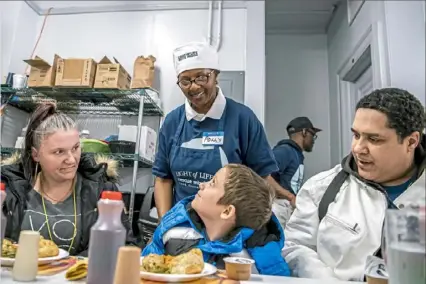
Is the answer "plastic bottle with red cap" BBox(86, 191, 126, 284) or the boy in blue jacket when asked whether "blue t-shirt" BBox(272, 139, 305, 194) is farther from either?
"plastic bottle with red cap" BBox(86, 191, 126, 284)

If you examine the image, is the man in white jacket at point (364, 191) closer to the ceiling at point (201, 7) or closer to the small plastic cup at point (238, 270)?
the small plastic cup at point (238, 270)

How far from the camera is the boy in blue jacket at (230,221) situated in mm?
807

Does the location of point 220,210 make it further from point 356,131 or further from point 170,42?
point 170,42

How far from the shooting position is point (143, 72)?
2.10 metres

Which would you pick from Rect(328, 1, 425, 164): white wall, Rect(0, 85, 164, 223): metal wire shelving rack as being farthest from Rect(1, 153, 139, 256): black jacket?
Rect(0, 85, 164, 223): metal wire shelving rack

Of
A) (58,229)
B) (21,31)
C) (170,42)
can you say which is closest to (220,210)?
(58,229)

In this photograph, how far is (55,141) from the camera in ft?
2.74

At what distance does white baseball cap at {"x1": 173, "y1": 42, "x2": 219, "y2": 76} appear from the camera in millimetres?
1166

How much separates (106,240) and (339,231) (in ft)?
2.03

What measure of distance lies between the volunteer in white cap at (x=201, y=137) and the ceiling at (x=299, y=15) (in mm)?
1140

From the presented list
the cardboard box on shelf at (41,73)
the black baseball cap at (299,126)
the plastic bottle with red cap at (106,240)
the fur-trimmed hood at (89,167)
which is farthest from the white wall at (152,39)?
the plastic bottle with red cap at (106,240)

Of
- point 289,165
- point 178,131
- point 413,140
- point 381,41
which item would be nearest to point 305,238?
point 413,140

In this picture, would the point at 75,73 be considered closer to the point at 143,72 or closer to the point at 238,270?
the point at 143,72

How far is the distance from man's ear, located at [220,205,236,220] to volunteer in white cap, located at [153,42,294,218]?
0.31m
